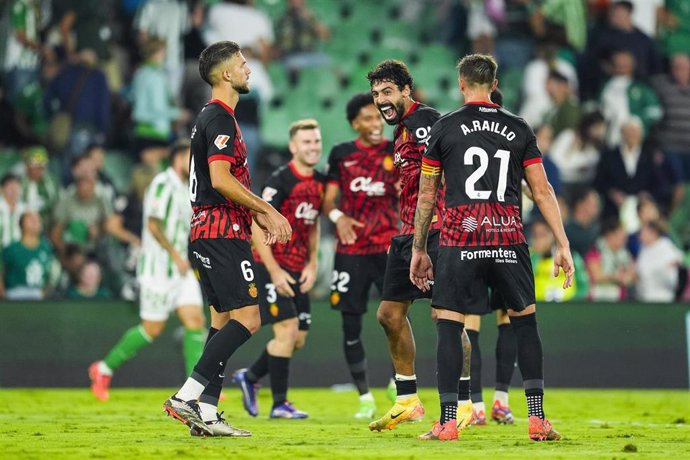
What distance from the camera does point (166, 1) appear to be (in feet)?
58.9

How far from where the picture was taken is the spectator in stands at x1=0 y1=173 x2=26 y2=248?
15570 mm

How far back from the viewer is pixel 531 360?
789 cm

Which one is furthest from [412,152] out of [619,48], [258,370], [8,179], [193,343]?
[619,48]

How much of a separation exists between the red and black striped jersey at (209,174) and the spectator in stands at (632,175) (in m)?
10.9

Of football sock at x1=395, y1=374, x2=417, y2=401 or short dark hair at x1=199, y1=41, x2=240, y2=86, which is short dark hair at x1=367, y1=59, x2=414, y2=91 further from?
football sock at x1=395, y1=374, x2=417, y2=401

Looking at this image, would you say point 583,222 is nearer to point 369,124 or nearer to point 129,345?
point 369,124

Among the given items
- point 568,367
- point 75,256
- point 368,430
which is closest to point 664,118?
point 568,367

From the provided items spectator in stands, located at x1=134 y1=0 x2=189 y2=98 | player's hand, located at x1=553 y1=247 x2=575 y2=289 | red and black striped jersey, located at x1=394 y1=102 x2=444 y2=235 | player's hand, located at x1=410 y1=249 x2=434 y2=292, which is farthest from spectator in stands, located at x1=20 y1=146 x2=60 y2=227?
player's hand, located at x1=553 y1=247 x2=575 y2=289

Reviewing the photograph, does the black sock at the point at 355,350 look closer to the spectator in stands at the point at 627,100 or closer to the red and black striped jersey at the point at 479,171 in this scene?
the red and black striped jersey at the point at 479,171

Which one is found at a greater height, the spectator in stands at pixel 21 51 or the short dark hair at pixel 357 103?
the spectator in stands at pixel 21 51

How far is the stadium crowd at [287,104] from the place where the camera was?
16047 mm

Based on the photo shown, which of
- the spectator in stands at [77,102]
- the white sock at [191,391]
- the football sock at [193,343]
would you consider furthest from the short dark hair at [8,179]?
the white sock at [191,391]

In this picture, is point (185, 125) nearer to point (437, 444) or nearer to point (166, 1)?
point (166, 1)

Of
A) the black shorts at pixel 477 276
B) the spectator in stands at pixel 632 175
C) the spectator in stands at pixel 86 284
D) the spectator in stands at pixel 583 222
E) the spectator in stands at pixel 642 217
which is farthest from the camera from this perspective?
the spectator in stands at pixel 632 175
